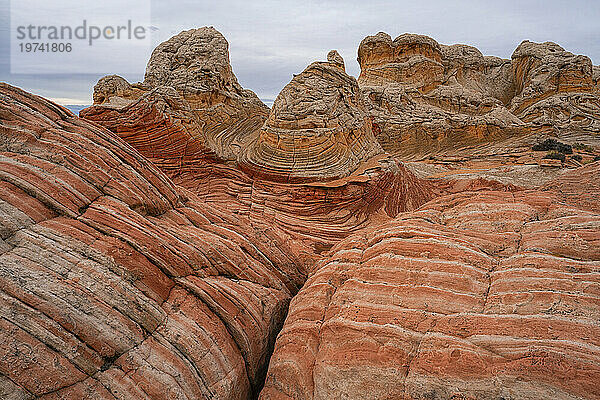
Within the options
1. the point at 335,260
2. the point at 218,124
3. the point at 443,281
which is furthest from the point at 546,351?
the point at 218,124

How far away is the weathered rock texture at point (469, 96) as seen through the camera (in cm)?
2364

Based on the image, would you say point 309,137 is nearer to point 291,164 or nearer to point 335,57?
point 291,164

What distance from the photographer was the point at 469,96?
26.8 meters

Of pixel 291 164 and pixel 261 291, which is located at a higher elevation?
pixel 291 164

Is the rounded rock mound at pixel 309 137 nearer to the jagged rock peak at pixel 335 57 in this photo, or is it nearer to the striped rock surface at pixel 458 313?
the jagged rock peak at pixel 335 57

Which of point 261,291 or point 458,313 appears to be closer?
point 458,313

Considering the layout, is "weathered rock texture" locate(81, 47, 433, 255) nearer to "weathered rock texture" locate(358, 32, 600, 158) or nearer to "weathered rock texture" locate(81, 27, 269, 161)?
"weathered rock texture" locate(81, 27, 269, 161)

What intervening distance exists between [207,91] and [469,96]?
20.8m

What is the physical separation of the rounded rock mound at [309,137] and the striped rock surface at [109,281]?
5097 millimetres

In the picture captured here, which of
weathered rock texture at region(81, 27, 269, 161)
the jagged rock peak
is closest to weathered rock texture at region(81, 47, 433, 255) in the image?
weathered rock texture at region(81, 27, 269, 161)

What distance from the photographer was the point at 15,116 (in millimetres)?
5203

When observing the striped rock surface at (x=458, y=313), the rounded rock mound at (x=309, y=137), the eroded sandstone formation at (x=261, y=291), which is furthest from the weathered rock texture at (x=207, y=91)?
the striped rock surface at (x=458, y=313)

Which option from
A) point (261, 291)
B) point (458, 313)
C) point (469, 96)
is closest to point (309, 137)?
point (261, 291)

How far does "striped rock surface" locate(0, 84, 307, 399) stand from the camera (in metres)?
3.61
